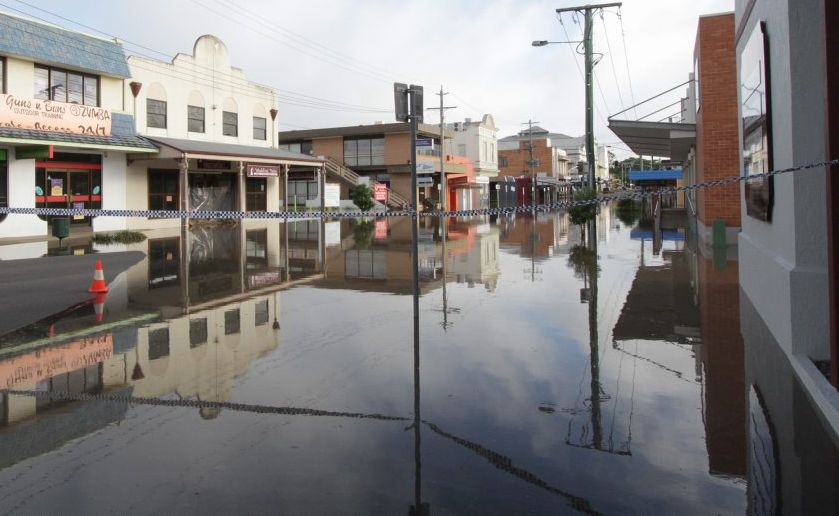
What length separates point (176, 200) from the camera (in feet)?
108

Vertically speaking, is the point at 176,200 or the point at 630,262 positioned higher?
the point at 176,200

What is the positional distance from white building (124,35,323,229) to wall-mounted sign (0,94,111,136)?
2.81 m

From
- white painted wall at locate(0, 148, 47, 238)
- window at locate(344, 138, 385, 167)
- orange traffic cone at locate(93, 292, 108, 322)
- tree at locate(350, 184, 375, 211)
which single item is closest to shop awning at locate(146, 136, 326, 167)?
tree at locate(350, 184, 375, 211)

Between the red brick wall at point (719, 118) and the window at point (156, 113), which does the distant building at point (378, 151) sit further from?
the red brick wall at point (719, 118)

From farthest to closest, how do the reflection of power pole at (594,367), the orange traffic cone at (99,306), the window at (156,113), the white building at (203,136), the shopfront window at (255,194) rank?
1. the shopfront window at (255,194)
2. the window at (156,113)
3. the white building at (203,136)
4. the orange traffic cone at (99,306)
5. the reflection of power pole at (594,367)

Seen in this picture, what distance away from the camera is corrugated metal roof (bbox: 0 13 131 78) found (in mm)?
23266

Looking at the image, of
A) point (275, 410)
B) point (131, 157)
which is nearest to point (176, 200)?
point (131, 157)

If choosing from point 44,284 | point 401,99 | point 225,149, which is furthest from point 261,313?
point 225,149

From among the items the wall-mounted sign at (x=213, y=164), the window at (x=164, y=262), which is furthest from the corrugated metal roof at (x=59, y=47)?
the window at (x=164, y=262)

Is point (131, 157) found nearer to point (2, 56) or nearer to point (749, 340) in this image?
point (2, 56)

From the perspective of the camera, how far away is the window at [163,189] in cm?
3120

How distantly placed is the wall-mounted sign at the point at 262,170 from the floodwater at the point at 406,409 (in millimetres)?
23213

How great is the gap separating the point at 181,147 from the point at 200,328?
21.7m

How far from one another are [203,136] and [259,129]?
4.51 metres
